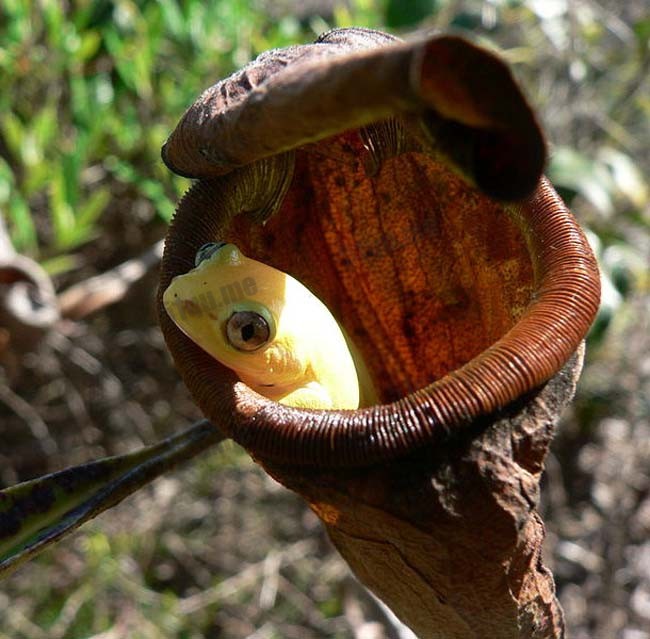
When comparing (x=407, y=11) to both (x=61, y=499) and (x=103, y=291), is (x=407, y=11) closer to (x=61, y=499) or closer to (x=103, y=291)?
(x=103, y=291)

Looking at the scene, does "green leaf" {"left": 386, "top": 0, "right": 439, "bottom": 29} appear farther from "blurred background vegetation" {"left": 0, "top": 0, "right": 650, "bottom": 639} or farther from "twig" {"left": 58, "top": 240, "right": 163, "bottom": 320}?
"twig" {"left": 58, "top": 240, "right": 163, "bottom": 320}

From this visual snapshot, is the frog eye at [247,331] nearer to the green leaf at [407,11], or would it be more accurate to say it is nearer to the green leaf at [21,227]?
the green leaf at [21,227]

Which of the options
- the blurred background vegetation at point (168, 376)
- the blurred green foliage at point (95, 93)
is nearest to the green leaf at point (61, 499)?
the blurred background vegetation at point (168, 376)

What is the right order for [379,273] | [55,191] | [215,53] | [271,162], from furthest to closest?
1. [215,53]
2. [55,191]
3. [379,273]
4. [271,162]

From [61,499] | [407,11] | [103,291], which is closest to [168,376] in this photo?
[103,291]

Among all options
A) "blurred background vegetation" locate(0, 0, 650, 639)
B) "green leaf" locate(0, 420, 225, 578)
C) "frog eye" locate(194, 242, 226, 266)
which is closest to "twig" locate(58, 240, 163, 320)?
"blurred background vegetation" locate(0, 0, 650, 639)

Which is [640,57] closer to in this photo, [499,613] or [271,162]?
[271,162]

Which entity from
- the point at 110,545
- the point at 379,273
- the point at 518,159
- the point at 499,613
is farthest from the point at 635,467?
the point at 518,159
